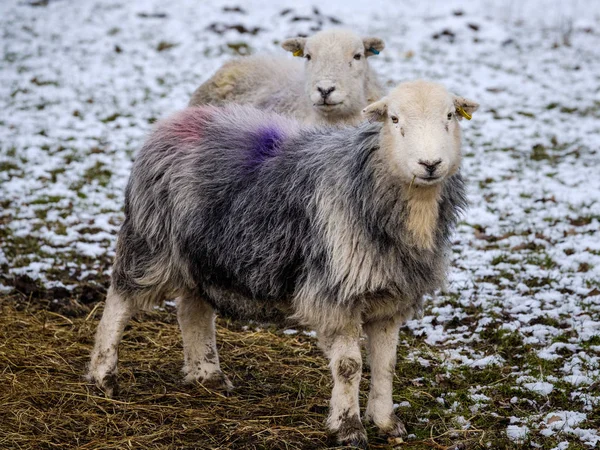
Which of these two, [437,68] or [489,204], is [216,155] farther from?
[437,68]

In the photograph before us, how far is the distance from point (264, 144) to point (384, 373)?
1556mm

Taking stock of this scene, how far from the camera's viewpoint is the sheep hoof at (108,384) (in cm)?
502

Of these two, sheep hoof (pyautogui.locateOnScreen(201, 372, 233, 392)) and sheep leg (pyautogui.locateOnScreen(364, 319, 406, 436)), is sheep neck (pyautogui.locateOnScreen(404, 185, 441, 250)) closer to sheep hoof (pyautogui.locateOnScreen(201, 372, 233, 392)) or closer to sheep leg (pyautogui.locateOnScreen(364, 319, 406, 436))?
sheep leg (pyautogui.locateOnScreen(364, 319, 406, 436))

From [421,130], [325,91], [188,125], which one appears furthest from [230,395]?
A: [325,91]

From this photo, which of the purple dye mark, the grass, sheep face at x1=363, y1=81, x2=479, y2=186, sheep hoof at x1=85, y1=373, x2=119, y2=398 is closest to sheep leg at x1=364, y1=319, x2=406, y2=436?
the grass

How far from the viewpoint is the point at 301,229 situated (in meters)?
4.54

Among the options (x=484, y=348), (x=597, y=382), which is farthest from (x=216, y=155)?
(x=597, y=382)

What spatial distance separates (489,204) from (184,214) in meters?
4.56

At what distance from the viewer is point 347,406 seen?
14.4 feet

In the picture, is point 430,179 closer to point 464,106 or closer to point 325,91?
point 464,106

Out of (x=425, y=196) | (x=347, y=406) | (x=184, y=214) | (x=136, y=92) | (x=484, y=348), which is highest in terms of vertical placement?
(x=425, y=196)

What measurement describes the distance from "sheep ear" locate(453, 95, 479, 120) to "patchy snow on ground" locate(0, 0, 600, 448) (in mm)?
1750

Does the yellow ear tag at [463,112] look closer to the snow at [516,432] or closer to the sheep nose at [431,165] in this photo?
the sheep nose at [431,165]

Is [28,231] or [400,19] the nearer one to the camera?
[28,231]
